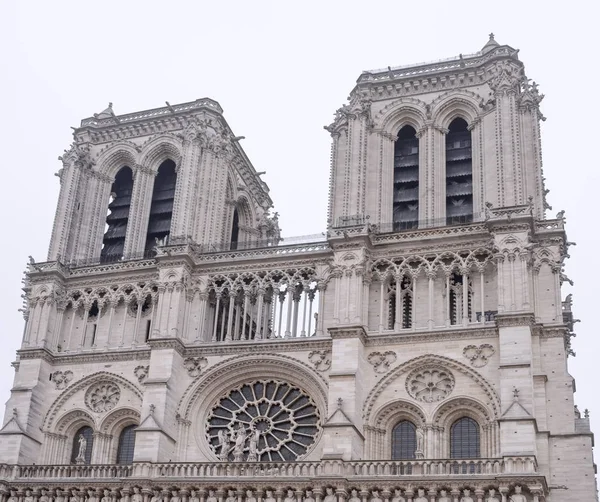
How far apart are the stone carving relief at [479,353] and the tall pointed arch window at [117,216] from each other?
654 inches

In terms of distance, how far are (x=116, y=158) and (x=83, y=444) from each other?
13848mm

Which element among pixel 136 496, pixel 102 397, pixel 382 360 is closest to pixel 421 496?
pixel 382 360

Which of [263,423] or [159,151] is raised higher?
[159,151]

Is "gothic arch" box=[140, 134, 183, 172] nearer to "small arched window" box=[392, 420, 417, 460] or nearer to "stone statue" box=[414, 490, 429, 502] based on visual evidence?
"small arched window" box=[392, 420, 417, 460]

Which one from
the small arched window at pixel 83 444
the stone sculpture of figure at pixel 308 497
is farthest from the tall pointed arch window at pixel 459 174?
the small arched window at pixel 83 444

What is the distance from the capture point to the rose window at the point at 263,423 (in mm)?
34094

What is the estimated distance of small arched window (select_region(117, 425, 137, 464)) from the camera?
36406 mm

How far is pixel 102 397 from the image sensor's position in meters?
37.2

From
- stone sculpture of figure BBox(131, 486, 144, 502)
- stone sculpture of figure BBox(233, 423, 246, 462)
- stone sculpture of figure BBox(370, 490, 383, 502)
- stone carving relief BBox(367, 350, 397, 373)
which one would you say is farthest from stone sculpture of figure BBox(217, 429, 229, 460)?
stone sculpture of figure BBox(370, 490, 383, 502)

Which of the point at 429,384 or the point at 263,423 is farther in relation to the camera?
the point at 263,423

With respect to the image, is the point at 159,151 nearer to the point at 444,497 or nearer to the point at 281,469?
the point at 281,469

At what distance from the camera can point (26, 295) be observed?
40094mm

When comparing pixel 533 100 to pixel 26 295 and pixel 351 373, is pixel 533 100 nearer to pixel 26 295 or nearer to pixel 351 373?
pixel 351 373

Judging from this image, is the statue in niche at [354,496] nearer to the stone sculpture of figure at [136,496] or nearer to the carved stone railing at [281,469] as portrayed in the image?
the carved stone railing at [281,469]
